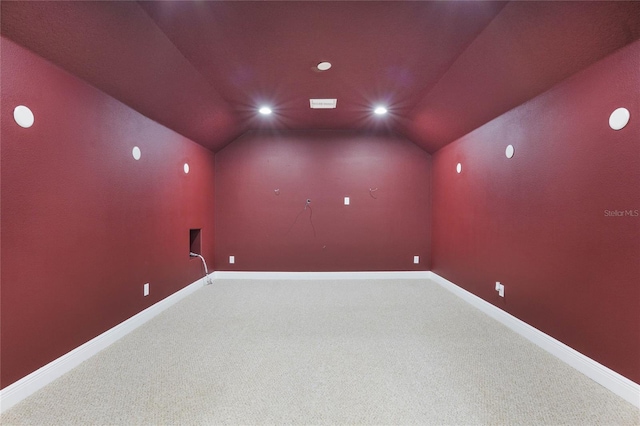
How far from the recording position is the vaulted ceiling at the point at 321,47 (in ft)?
4.75

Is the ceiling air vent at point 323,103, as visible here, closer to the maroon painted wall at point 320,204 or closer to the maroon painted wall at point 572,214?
the maroon painted wall at point 320,204

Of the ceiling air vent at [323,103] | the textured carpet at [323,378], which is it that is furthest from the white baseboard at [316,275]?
the ceiling air vent at [323,103]

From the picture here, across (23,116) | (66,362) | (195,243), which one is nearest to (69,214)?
(23,116)

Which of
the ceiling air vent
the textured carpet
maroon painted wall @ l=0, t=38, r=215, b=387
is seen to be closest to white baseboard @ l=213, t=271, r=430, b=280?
maroon painted wall @ l=0, t=38, r=215, b=387

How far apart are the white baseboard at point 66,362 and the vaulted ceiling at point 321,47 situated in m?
2.03

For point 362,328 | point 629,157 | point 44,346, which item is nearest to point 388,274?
point 362,328

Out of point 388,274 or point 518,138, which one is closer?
point 518,138

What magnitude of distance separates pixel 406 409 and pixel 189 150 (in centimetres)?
362

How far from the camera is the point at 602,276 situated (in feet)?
5.17

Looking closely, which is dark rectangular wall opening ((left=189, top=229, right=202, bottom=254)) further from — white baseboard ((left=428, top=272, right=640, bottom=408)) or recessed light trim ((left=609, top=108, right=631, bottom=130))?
recessed light trim ((left=609, top=108, right=631, bottom=130))

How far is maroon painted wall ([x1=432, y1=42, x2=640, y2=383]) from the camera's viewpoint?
1450 mm

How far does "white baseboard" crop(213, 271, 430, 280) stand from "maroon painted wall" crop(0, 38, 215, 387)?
1319 millimetres

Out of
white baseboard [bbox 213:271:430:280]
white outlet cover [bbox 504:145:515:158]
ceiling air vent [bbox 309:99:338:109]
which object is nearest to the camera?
white outlet cover [bbox 504:145:515:158]

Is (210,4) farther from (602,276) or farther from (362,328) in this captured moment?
(602,276)
